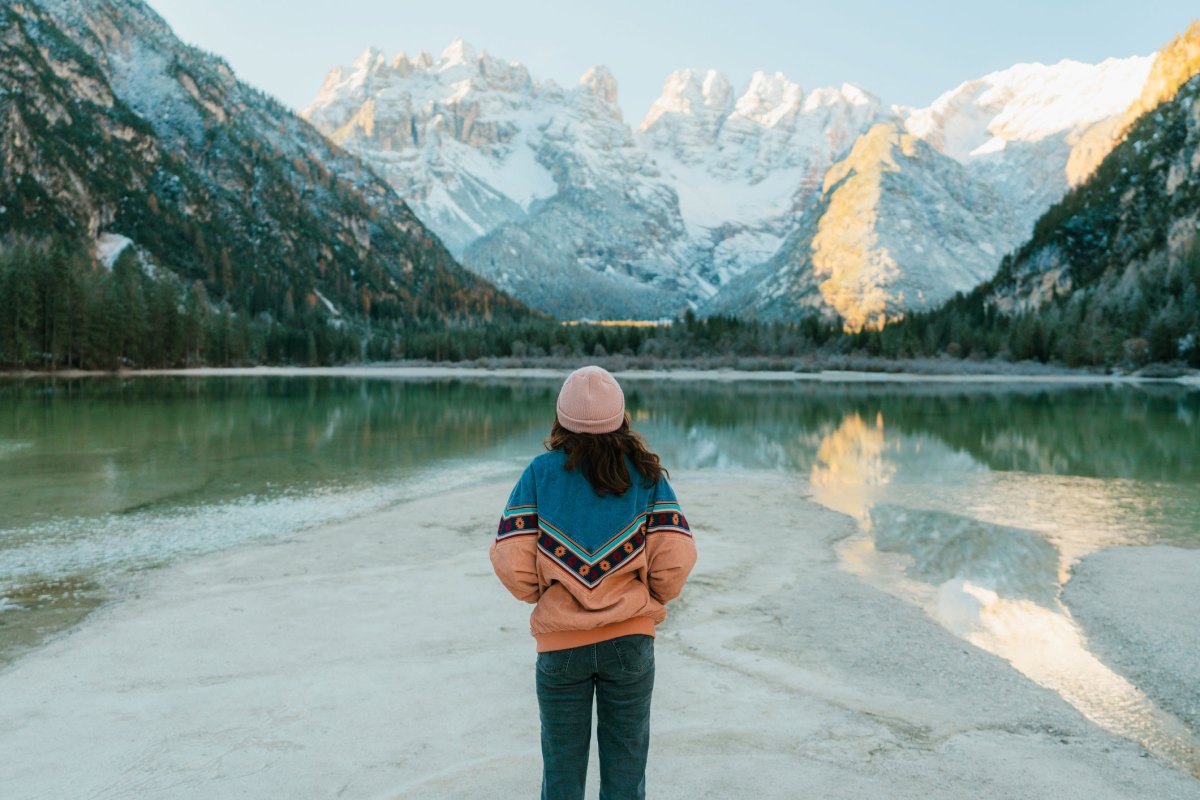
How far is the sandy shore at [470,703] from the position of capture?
4.83 m

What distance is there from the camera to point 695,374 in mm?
94938

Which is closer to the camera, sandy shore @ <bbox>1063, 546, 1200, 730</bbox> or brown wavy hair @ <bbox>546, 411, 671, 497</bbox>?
brown wavy hair @ <bbox>546, 411, 671, 497</bbox>

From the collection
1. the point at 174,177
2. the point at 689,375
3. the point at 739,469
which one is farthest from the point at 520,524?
the point at 174,177

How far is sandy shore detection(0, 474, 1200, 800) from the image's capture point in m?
4.83

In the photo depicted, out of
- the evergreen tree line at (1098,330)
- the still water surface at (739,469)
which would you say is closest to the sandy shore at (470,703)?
the still water surface at (739,469)

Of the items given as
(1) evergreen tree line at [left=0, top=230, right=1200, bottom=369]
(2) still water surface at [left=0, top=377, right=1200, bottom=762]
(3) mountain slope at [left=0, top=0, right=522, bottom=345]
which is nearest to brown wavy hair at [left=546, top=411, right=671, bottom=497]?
(2) still water surface at [left=0, top=377, right=1200, bottom=762]

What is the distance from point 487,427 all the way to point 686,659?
2551cm

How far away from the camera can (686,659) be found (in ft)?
22.9

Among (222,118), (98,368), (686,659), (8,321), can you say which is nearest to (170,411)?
(686,659)

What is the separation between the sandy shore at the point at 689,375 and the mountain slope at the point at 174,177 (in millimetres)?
29081

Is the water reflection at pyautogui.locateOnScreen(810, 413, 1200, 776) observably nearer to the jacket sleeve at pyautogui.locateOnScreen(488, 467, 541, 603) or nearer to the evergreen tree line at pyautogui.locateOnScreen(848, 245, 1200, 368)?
the jacket sleeve at pyautogui.locateOnScreen(488, 467, 541, 603)

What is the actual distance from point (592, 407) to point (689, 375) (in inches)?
3560

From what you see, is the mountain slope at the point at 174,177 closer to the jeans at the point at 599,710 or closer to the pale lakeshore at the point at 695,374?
the pale lakeshore at the point at 695,374

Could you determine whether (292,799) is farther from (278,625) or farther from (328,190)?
(328,190)
